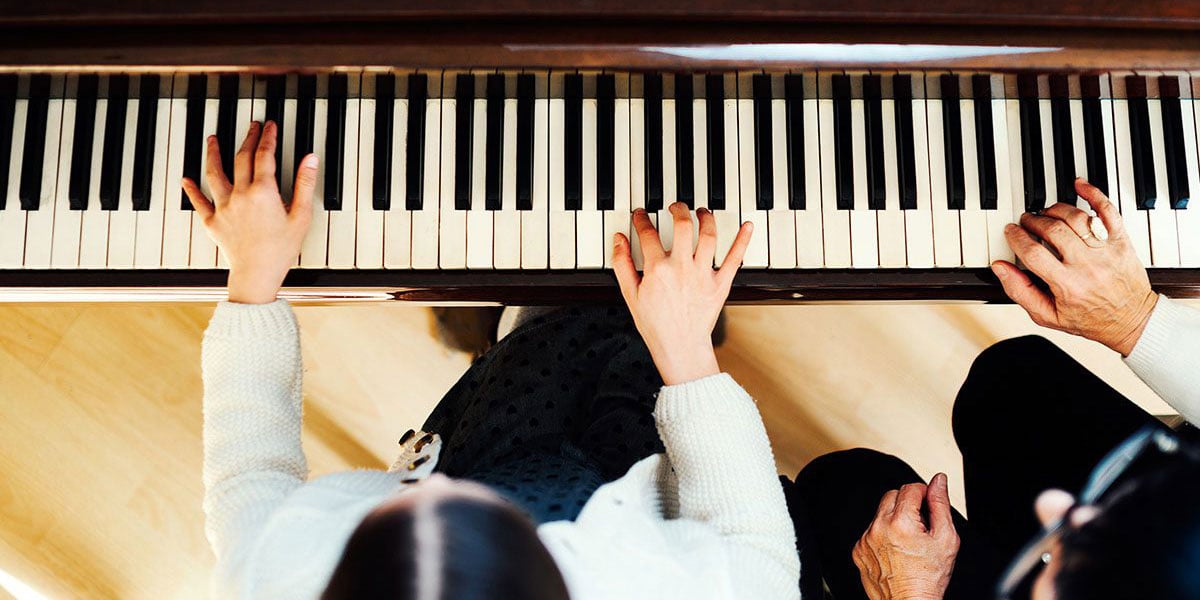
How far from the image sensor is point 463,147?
1274 mm

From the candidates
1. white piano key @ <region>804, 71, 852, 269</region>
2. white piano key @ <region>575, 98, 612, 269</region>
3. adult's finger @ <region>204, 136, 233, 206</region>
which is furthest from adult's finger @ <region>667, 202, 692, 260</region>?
adult's finger @ <region>204, 136, 233, 206</region>

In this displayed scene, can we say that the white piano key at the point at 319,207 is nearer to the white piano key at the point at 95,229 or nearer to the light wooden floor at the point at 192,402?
the white piano key at the point at 95,229

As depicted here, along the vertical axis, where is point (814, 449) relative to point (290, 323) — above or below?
below

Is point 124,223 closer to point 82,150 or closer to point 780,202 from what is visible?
point 82,150

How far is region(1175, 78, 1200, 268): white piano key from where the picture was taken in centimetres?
128

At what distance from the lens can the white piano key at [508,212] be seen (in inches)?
50.3

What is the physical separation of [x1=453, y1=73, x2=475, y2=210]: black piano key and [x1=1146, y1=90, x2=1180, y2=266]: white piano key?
1046mm

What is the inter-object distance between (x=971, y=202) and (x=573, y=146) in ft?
2.03

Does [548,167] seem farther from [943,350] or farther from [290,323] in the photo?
[943,350]

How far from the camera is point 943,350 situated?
6.49ft

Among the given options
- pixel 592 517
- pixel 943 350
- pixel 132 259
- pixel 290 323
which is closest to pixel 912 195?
pixel 592 517

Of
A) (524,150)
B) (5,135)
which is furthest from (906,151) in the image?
(5,135)

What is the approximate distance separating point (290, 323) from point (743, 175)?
72 centimetres

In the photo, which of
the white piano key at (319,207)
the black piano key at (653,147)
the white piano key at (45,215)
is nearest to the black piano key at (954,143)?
the black piano key at (653,147)
